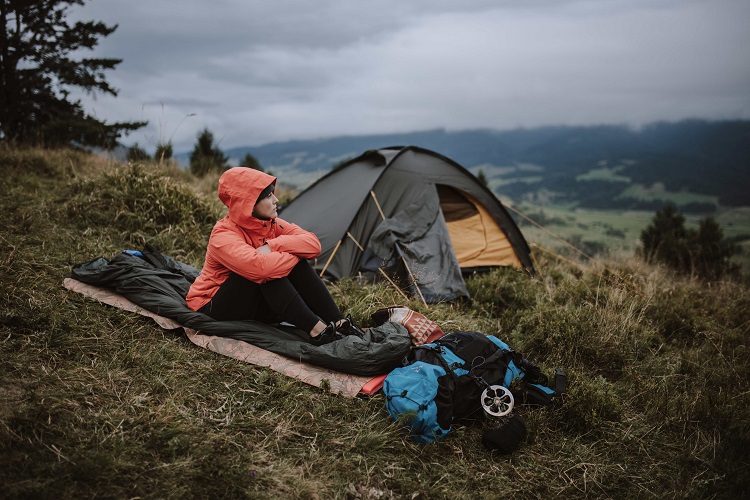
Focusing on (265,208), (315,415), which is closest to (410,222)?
(265,208)

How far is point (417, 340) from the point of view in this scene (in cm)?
373

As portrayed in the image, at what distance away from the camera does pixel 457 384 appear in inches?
122

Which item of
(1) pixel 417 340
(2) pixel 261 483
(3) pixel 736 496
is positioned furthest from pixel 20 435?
(3) pixel 736 496

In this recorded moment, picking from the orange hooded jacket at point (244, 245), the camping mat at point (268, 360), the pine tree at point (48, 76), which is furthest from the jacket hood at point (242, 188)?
the pine tree at point (48, 76)

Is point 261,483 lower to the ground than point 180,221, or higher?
Result: lower

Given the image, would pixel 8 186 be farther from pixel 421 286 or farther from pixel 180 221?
pixel 421 286

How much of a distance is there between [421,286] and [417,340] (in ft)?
5.86

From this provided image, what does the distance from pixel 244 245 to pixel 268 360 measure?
904mm

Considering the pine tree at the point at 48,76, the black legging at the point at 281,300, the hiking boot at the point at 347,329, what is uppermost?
the pine tree at the point at 48,76

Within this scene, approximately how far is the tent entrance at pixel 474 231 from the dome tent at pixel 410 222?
0.05ft

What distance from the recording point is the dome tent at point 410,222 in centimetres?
571

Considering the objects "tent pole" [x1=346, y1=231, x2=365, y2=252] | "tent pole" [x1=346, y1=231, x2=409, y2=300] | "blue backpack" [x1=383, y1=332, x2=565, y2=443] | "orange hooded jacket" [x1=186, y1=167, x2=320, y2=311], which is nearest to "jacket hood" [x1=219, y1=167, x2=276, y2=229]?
"orange hooded jacket" [x1=186, y1=167, x2=320, y2=311]

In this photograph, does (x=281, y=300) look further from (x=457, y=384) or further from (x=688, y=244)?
(x=688, y=244)

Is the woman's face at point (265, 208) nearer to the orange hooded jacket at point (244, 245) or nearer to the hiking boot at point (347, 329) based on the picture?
the orange hooded jacket at point (244, 245)
